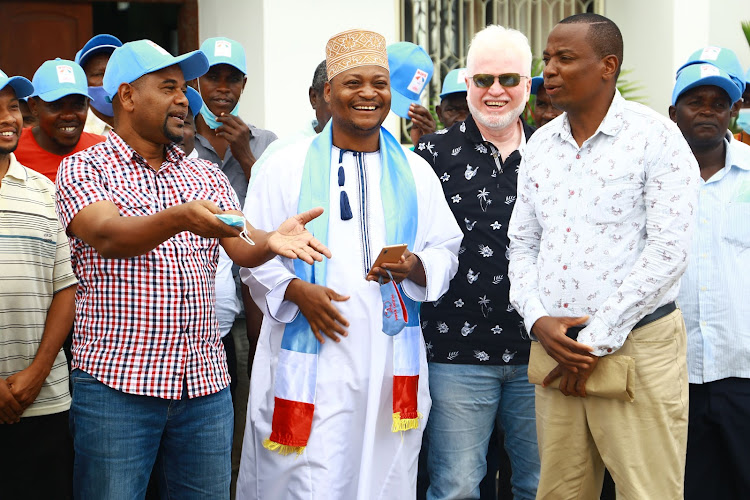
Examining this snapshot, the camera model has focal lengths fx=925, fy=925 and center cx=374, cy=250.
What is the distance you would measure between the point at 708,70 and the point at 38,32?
5.65 metres

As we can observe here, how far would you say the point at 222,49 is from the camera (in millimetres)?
5383

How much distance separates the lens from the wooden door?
25.2ft

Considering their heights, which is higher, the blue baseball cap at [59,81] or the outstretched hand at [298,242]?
the blue baseball cap at [59,81]

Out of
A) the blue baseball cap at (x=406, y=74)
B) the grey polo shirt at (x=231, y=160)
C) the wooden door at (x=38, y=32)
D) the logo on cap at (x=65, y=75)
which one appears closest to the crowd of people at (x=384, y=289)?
the logo on cap at (x=65, y=75)

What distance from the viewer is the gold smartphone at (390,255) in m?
3.56

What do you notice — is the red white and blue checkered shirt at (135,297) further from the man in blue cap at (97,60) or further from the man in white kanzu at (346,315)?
the man in blue cap at (97,60)

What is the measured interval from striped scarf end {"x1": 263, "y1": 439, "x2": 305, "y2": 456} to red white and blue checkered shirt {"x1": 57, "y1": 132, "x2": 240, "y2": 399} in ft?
1.46

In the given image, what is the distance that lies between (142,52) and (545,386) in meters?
2.02

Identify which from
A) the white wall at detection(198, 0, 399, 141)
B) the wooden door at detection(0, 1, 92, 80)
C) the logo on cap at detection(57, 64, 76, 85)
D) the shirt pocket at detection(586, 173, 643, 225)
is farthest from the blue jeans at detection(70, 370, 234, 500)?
the wooden door at detection(0, 1, 92, 80)

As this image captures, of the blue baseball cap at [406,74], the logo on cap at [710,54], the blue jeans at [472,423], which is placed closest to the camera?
the blue jeans at [472,423]

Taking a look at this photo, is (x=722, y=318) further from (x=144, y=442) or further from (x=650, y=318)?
(x=144, y=442)

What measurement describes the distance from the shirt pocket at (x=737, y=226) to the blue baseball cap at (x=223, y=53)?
111 inches

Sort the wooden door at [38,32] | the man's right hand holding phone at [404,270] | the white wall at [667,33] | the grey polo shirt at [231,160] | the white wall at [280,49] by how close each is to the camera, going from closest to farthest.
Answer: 1. the man's right hand holding phone at [404,270]
2. the grey polo shirt at [231,160]
3. the white wall at [280,49]
4. the wooden door at [38,32]
5. the white wall at [667,33]

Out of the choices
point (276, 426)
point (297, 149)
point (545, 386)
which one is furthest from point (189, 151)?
point (545, 386)
